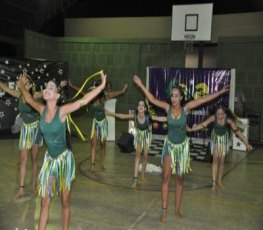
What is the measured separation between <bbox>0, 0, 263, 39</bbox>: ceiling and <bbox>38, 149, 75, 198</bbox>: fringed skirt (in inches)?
340

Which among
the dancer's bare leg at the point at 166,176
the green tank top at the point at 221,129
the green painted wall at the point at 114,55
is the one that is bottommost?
the dancer's bare leg at the point at 166,176

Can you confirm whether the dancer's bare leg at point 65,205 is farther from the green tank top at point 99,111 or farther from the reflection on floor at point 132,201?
the green tank top at point 99,111

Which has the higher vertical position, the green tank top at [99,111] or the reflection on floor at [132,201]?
the green tank top at [99,111]

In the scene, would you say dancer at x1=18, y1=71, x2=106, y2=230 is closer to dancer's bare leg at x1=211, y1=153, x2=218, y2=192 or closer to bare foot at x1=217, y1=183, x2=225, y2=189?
dancer's bare leg at x1=211, y1=153, x2=218, y2=192

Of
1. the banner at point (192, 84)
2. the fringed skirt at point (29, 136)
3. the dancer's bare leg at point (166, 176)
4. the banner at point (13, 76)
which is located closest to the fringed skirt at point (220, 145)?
the dancer's bare leg at point (166, 176)

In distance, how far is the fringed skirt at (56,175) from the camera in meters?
3.41

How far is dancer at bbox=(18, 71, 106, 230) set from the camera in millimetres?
3291

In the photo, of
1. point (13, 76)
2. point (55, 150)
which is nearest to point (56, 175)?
point (55, 150)

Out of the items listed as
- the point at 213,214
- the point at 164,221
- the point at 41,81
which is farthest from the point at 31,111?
the point at 41,81

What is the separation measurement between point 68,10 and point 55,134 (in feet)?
37.9

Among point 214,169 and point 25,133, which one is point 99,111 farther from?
point 214,169

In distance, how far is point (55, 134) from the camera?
3307 millimetres

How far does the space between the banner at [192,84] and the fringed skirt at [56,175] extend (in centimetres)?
567

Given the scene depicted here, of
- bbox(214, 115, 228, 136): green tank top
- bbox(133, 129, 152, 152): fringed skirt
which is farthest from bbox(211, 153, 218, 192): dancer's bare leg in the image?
bbox(133, 129, 152, 152): fringed skirt
